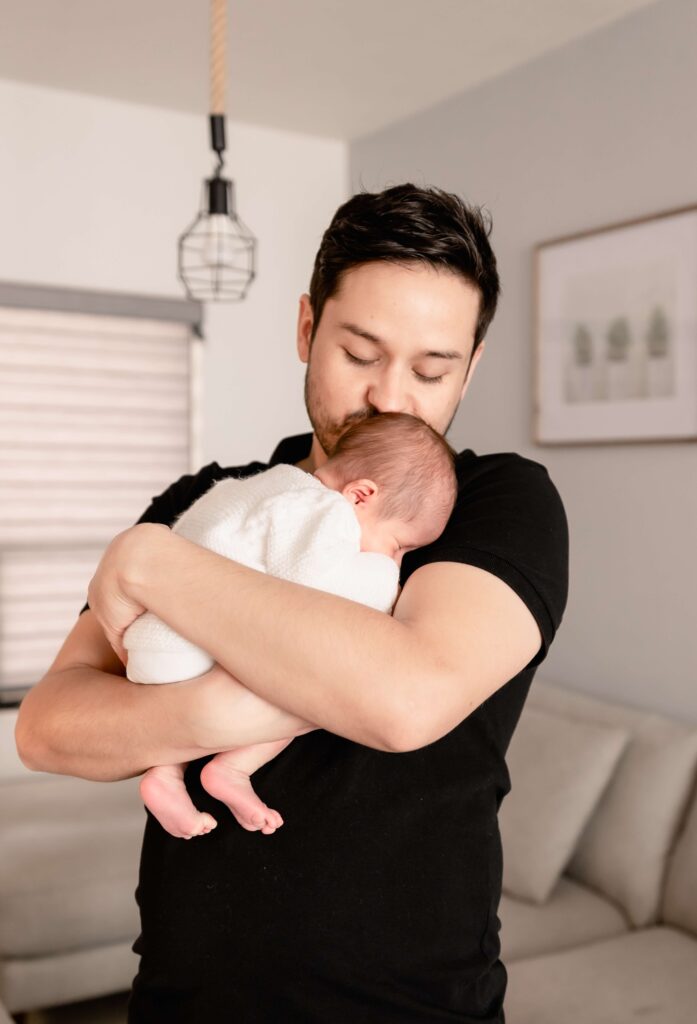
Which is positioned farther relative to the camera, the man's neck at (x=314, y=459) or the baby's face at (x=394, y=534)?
the man's neck at (x=314, y=459)

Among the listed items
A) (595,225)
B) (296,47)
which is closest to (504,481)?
(595,225)

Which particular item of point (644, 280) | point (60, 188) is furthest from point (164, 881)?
point (60, 188)

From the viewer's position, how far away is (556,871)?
2.95 m

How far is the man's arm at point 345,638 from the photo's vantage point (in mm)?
969

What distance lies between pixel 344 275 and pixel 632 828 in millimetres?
2114

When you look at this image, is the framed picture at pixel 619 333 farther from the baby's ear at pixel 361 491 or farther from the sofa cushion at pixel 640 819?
Answer: the baby's ear at pixel 361 491

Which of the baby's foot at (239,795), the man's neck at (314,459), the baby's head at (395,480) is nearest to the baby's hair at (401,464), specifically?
the baby's head at (395,480)

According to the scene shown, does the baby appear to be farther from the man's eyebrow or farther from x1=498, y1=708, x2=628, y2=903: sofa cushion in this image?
x1=498, y1=708, x2=628, y2=903: sofa cushion

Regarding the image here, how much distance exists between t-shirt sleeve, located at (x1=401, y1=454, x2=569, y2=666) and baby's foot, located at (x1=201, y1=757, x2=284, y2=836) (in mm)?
281

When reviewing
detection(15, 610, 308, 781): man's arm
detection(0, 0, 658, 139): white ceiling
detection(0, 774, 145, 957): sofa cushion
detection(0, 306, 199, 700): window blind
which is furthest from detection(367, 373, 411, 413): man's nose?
detection(0, 306, 199, 700): window blind

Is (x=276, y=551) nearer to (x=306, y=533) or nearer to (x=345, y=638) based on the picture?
(x=306, y=533)

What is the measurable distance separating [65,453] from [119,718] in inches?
123

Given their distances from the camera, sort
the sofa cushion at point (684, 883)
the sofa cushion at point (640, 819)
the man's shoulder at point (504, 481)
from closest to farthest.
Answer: the man's shoulder at point (504, 481)
the sofa cushion at point (684, 883)
the sofa cushion at point (640, 819)

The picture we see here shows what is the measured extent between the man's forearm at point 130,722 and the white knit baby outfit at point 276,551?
0.03m
